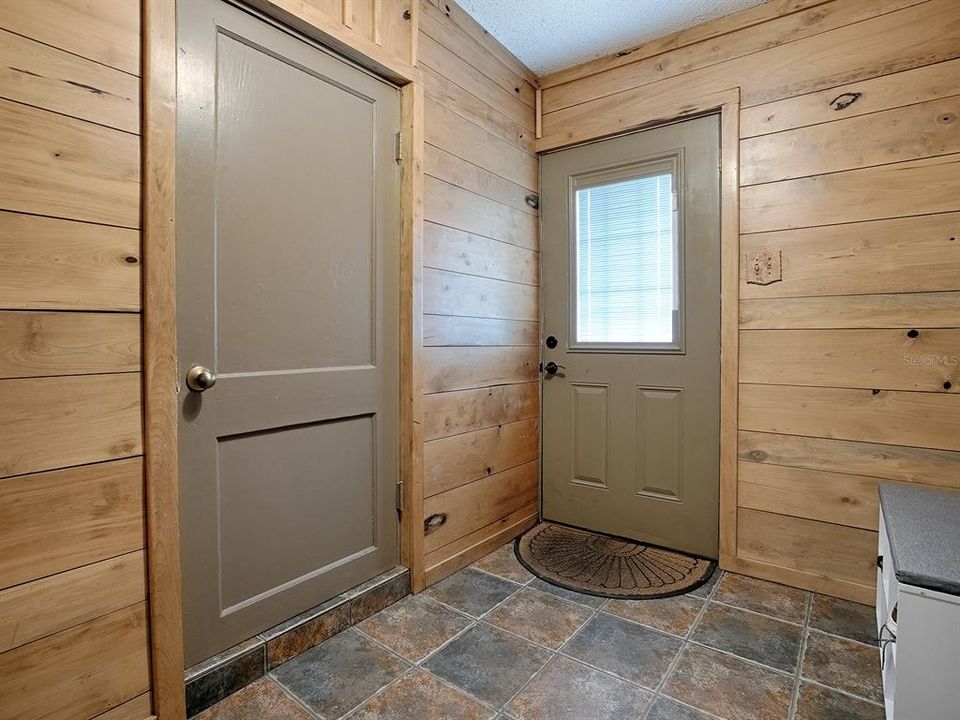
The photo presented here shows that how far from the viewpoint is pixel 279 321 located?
5.26 ft

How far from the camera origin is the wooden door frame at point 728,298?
2201 millimetres

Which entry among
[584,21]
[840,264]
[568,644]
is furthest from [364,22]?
[568,644]

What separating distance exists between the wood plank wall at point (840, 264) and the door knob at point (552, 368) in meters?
0.89

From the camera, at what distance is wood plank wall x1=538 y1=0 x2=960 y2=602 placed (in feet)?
6.02

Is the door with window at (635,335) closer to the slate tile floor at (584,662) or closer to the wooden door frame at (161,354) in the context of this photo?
the slate tile floor at (584,662)

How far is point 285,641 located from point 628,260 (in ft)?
7.09

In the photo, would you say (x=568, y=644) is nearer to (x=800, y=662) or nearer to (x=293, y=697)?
(x=800, y=662)

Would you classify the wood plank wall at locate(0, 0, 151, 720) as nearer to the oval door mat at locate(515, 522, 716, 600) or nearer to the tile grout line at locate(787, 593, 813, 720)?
the oval door mat at locate(515, 522, 716, 600)

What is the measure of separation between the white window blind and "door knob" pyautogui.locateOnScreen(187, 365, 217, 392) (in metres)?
1.82

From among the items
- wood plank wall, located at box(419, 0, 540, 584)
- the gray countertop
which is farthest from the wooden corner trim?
the gray countertop

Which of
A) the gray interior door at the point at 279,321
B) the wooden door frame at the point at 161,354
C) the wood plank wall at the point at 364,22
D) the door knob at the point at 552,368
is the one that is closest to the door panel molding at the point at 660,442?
the door knob at the point at 552,368

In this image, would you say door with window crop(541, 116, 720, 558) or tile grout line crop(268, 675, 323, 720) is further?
door with window crop(541, 116, 720, 558)

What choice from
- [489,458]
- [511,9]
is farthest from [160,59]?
[489,458]

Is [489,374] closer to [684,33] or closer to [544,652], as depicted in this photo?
[544,652]
